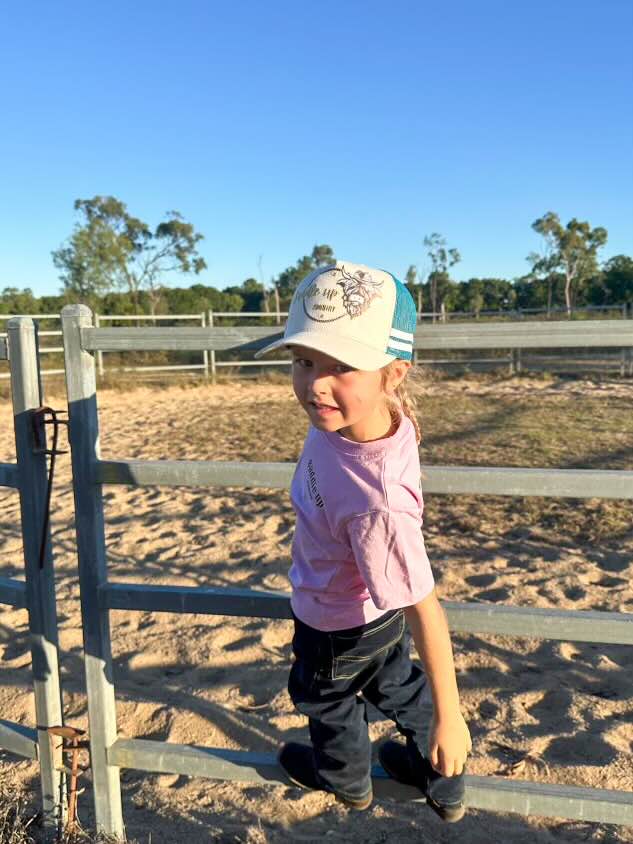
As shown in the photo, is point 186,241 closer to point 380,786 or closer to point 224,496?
point 224,496

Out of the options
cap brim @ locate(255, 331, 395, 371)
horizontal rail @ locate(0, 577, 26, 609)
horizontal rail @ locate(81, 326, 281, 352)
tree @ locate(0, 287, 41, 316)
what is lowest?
horizontal rail @ locate(0, 577, 26, 609)

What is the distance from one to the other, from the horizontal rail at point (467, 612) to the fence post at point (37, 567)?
0.19 metres

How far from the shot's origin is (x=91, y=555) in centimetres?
165

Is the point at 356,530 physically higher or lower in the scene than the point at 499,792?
higher

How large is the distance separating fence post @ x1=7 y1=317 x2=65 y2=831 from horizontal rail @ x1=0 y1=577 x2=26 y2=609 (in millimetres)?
21

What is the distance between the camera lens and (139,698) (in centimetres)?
265

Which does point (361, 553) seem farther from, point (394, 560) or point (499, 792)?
point (499, 792)

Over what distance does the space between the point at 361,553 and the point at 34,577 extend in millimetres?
1012

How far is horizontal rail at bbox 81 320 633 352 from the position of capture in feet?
4.44

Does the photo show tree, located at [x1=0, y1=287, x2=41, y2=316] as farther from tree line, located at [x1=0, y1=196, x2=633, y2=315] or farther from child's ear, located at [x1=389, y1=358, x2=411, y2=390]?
child's ear, located at [x1=389, y1=358, x2=411, y2=390]

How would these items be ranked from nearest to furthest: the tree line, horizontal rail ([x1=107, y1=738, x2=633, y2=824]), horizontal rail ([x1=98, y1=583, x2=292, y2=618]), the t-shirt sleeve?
the t-shirt sleeve
horizontal rail ([x1=107, y1=738, x2=633, y2=824])
horizontal rail ([x1=98, y1=583, x2=292, y2=618])
the tree line

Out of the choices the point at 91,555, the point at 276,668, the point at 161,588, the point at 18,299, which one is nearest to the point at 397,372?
the point at 161,588

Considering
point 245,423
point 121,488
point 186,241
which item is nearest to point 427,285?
point 186,241

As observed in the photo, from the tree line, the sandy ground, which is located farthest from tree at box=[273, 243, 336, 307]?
the sandy ground
